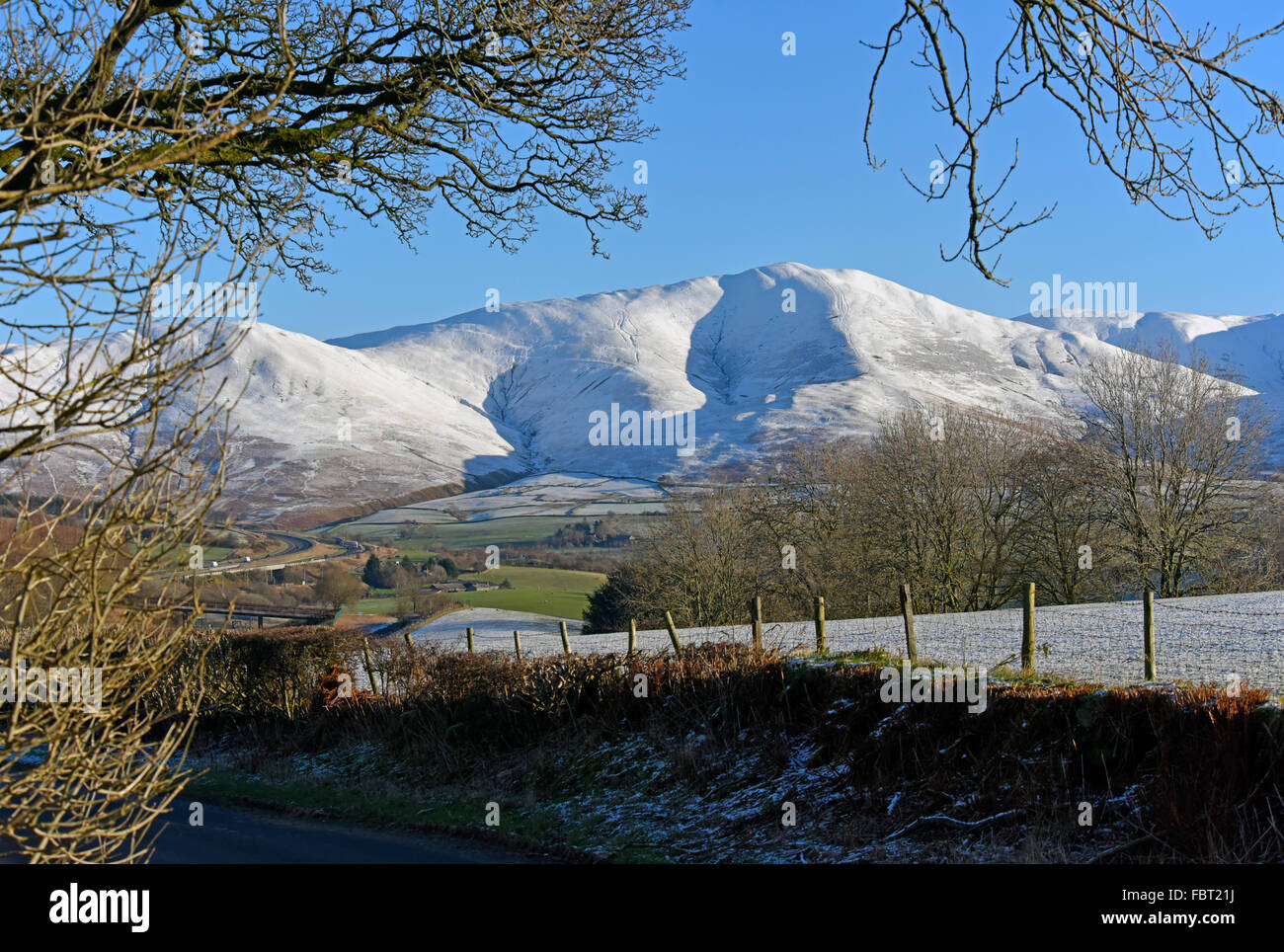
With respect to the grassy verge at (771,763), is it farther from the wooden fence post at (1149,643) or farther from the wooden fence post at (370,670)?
the wooden fence post at (1149,643)

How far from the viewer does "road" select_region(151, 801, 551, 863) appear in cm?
1416

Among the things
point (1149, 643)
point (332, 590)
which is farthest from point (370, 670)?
point (332, 590)

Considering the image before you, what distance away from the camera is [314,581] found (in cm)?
4325

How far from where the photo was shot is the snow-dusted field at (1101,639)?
55.4 ft

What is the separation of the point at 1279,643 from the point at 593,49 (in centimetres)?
1785

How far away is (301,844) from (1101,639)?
640 inches

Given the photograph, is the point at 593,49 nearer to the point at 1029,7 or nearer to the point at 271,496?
the point at 1029,7

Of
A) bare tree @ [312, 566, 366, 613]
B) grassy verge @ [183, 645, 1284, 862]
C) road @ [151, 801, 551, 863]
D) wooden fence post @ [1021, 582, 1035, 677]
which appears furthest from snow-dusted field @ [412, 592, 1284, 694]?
road @ [151, 801, 551, 863]

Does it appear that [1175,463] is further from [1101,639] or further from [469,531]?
[469,531]

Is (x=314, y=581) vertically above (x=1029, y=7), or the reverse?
(x=1029, y=7)

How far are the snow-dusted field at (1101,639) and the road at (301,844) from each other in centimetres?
601

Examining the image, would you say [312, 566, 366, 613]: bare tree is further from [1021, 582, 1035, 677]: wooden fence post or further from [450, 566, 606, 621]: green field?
[1021, 582, 1035, 677]: wooden fence post

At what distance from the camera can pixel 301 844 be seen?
15414 millimetres
